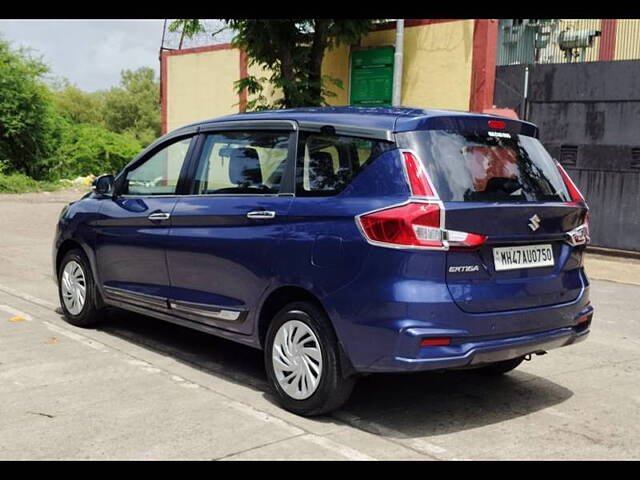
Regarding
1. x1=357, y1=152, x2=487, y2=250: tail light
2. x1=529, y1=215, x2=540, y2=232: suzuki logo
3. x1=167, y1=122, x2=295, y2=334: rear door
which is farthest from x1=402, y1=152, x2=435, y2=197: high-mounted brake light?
x1=167, y1=122, x2=295, y2=334: rear door

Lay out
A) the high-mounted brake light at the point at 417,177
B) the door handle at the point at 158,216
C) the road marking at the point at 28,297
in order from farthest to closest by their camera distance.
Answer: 1. the road marking at the point at 28,297
2. the door handle at the point at 158,216
3. the high-mounted brake light at the point at 417,177

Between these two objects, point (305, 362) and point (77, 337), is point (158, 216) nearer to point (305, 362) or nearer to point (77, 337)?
point (77, 337)

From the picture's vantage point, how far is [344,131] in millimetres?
4859

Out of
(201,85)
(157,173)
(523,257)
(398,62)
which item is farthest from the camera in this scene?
(201,85)

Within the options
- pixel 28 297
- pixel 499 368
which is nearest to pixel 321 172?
pixel 499 368

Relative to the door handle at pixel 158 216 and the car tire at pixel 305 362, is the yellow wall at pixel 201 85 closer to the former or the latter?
the door handle at pixel 158 216

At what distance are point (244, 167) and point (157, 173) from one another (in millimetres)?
1347

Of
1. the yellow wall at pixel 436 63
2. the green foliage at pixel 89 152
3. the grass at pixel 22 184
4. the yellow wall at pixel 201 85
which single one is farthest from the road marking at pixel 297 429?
the green foliage at pixel 89 152

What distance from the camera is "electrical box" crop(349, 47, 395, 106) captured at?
17.7 meters

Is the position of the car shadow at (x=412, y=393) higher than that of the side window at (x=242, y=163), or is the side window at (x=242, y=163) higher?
the side window at (x=242, y=163)

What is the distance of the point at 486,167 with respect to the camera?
15.4ft

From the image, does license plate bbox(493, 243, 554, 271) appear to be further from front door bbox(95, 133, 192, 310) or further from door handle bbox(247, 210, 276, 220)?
front door bbox(95, 133, 192, 310)

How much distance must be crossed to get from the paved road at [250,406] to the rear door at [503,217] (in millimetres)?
778

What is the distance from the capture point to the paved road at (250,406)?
13.9ft
